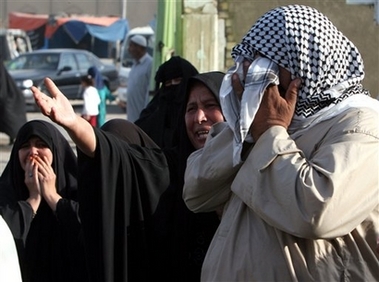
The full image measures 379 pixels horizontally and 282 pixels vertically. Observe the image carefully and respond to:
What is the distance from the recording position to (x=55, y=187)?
14.4 ft

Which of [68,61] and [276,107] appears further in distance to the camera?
[68,61]

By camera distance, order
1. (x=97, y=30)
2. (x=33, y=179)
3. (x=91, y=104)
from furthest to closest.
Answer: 1. (x=97, y=30)
2. (x=91, y=104)
3. (x=33, y=179)

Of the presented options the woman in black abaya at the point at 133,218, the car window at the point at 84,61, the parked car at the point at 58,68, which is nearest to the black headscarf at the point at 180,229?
the woman in black abaya at the point at 133,218

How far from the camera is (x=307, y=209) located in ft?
7.92

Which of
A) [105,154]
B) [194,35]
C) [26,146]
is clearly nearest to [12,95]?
[194,35]

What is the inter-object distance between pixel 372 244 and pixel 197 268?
1.17 metres

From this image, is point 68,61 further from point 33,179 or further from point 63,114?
point 63,114

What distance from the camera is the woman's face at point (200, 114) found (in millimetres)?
3826

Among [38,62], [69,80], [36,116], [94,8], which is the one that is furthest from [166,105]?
[94,8]

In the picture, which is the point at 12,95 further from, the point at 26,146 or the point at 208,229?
the point at 208,229

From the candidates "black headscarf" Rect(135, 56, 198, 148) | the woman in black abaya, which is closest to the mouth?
the woman in black abaya

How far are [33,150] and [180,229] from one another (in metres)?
1.08

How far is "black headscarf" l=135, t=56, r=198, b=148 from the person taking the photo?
578 cm

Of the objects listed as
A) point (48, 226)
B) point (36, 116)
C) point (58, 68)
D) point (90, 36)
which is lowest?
point (90, 36)
